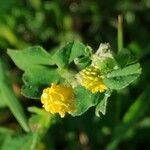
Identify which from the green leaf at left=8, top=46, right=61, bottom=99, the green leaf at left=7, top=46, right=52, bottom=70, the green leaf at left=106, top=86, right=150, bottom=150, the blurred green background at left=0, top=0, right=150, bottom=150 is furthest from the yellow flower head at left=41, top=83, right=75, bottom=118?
the green leaf at left=106, top=86, right=150, bottom=150

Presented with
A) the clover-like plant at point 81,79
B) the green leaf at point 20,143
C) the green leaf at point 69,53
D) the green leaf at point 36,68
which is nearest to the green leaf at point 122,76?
the clover-like plant at point 81,79

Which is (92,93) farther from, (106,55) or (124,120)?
(124,120)

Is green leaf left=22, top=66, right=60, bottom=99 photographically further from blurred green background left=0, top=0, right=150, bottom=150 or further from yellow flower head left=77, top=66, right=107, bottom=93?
blurred green background left=0, top=0, right=150, bottom=150

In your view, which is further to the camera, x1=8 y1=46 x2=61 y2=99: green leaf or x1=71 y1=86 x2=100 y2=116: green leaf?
x1=8 y1=46 x2=61 y2=99: green leaf

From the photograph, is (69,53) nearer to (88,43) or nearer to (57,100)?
(57,100)

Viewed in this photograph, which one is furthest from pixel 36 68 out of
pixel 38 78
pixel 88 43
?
pixel 88 43

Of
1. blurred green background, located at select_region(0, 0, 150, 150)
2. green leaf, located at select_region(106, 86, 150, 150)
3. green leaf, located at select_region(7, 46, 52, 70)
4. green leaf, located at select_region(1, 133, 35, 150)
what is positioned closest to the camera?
green leaf, located at select_region(7, 46, 52, 70)
